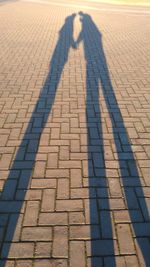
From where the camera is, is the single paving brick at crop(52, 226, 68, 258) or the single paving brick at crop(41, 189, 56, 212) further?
the single paving brick at crop(41, 189, 56, 212)

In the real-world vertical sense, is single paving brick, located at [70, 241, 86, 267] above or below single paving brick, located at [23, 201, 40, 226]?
below

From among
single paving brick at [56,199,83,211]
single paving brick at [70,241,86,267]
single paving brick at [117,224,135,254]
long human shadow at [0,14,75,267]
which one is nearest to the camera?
single paving brick at [70,241,86,267]

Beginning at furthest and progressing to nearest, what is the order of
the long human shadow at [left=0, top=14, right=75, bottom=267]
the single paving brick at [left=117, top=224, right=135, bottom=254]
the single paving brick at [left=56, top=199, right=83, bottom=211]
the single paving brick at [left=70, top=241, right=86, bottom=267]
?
the single paving brick at [left=56, top=199, right=83, bottom=211], the long human shadow at [left=0, top=14, right=75, bottom=267], the single paving brick at [left=117, top=224, right=135, bottom=254], the single paving brick at [left=70, top=241, right=86, bottom=267]

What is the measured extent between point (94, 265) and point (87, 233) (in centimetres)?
34

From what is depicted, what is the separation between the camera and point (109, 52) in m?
9.48

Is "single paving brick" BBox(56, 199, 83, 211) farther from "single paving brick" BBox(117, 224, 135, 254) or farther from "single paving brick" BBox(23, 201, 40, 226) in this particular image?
"single paving brick" BBox(117, 224, 135, 254)

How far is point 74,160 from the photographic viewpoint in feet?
13.1

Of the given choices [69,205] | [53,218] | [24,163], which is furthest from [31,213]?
[24,163]

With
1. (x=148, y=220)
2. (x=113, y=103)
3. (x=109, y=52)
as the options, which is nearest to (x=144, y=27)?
(x=109, y=52)

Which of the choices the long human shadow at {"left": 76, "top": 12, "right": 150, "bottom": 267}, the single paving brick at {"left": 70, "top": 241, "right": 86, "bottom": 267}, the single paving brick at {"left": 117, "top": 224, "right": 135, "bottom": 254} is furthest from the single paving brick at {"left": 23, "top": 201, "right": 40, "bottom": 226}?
the single paving brick at {"left": 117, "top": 224, "right": 135, "bottom": 254}

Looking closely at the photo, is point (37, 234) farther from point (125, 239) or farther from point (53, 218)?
point (125, 239)

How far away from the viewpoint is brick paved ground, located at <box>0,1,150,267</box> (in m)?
2.80

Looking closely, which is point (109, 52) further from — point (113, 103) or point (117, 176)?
point (117, 176)

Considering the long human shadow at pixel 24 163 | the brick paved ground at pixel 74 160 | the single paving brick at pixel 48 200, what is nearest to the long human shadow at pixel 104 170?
the brick paved ground at pixel 74 160
